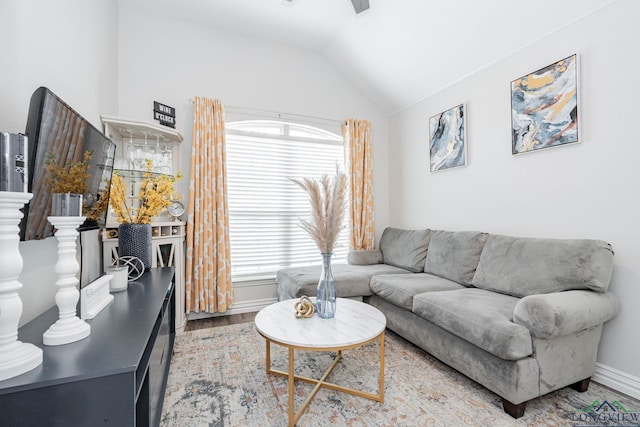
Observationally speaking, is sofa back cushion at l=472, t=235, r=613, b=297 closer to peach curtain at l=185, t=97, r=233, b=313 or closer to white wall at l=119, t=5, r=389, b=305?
white wall at l=119, t=5, r=389, b=305

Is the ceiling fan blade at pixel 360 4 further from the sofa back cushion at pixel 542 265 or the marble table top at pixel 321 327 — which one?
the marble table top at pixel 321 327

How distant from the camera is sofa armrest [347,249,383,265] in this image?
3549 millimetres

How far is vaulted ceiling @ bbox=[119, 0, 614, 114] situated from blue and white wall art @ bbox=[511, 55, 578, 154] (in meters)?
0.33

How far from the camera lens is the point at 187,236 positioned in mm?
2955

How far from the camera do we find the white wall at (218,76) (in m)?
2.91

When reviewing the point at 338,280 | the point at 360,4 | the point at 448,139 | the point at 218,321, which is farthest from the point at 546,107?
the point at 218,321

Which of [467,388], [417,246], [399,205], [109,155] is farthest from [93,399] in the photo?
[399,205]

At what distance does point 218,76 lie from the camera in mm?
3258

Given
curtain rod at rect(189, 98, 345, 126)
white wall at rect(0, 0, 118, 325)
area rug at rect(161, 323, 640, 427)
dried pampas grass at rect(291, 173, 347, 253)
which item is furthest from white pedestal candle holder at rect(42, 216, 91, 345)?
curtain rod at rect(189, 98, 345, 126)

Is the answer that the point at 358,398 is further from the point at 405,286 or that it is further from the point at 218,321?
the point at 218,321

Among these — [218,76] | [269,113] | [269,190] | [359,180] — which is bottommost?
[269,190]

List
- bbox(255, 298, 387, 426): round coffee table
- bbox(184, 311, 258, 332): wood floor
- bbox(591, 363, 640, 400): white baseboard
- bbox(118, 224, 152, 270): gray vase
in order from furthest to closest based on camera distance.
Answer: bbox(184, 311, 258, 332): wood floor < bbox(118, 224, 152, 270): gray vase < bbox(591, 363, 640, 400): white baseboard < bbox(255, 298, 387, 426): round coffee table

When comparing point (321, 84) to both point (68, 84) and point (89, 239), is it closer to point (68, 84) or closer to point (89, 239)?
point (68, 84)

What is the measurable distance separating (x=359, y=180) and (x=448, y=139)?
45.2 inches
